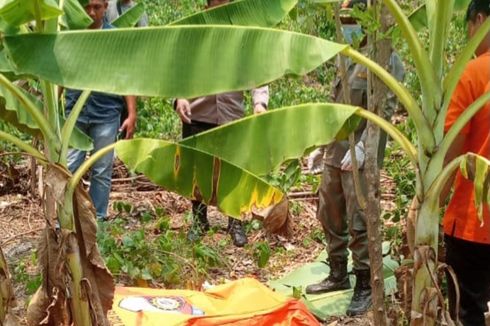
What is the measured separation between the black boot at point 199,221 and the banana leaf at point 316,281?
28.1 inches

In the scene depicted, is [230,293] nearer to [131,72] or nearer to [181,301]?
[181,301]

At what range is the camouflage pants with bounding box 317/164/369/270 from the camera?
13.6 ft

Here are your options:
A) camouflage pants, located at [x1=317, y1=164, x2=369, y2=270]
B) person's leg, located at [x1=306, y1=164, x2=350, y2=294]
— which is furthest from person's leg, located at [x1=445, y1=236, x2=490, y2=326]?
person's leg, located at [x1=306, y1=164, x2=350, y2=294]

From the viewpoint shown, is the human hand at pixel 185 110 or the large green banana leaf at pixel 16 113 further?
the human hand at pixel 185 110

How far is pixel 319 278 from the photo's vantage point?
4723 mm

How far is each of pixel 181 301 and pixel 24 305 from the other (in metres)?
1.14

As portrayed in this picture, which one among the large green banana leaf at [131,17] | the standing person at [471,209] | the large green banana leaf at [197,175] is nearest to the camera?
the large green banana leaf at [197,175]

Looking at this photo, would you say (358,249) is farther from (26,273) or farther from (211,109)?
(26,273)

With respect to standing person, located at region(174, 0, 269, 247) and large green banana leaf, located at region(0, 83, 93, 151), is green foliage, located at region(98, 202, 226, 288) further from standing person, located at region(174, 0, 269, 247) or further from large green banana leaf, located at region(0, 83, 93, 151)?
large green banana leaf, located at region(0, 83, 93, 151)

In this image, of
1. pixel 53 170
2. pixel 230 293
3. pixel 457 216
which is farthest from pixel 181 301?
pixel 457 216

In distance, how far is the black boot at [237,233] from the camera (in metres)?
5.30

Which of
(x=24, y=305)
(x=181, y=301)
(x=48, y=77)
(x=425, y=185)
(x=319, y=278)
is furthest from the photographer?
(x=319, y=278)

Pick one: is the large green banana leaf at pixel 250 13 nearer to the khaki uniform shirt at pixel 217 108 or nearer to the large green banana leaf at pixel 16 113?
the large green banana leaf at pixel 16 113

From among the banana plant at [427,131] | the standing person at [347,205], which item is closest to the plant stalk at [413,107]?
the banana plant at [427,131]
